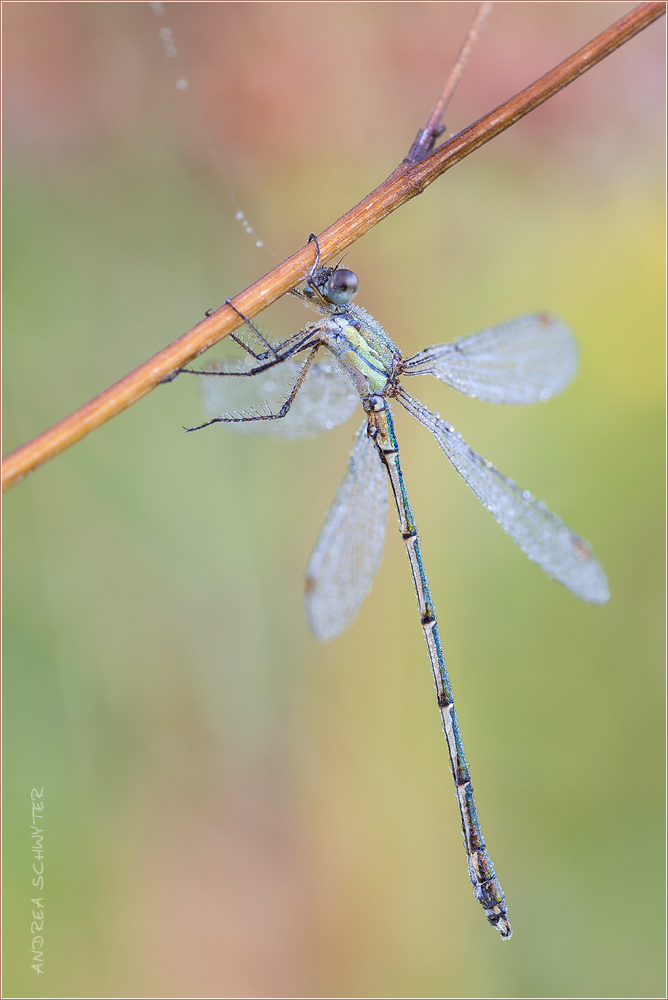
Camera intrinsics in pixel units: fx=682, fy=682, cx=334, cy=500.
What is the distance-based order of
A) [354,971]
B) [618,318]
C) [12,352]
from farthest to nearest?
[618,318] → [354,971] → [12,352]

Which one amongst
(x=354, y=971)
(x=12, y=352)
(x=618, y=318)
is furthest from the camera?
(x=618, y=318)

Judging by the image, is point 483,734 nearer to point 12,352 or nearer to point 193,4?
point 12,352

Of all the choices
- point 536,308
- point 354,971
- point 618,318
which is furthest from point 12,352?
point 354,971

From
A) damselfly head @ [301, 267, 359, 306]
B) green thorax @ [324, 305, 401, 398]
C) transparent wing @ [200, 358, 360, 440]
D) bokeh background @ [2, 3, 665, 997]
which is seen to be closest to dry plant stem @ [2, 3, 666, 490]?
damselfly head @ [301, 267, 359, 306]

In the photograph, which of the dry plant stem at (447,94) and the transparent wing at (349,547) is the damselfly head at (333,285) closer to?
the dry plant stem at (447,94)

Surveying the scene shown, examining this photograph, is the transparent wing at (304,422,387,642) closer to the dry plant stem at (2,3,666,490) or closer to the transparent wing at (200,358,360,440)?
the transparent wing at (200,358,360,440)
